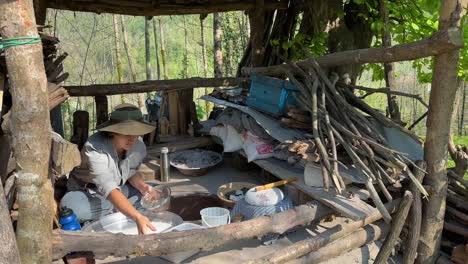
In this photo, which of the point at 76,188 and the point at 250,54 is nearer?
the point at 76,188

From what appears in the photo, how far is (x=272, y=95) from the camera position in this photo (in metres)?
5.01

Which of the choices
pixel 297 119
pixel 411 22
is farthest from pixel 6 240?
pixel 411 22

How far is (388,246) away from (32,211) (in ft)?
10.1

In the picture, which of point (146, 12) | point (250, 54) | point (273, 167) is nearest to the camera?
point (273, 167)

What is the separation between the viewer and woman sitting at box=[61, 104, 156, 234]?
3.53 metres

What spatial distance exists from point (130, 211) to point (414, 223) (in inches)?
106

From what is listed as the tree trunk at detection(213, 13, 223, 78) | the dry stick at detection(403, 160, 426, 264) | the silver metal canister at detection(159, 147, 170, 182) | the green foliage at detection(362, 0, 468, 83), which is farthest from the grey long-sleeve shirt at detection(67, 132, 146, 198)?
the tree trunk at detection(213, 13, 223, 78)

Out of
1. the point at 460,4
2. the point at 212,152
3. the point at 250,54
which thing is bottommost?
the point at 212,152

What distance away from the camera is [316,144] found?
397 cm

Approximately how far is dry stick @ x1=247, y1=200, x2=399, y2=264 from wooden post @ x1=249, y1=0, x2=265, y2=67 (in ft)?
13.4

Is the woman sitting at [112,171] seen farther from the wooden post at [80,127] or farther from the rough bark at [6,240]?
the wooden post at [80,127]

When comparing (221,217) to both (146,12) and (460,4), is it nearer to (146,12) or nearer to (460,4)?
(460,4)

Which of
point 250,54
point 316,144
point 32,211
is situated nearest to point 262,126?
point 316,144

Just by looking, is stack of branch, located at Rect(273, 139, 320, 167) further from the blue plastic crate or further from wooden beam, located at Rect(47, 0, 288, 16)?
wooden beam, located at Rect(47, 0, 288, 16)
